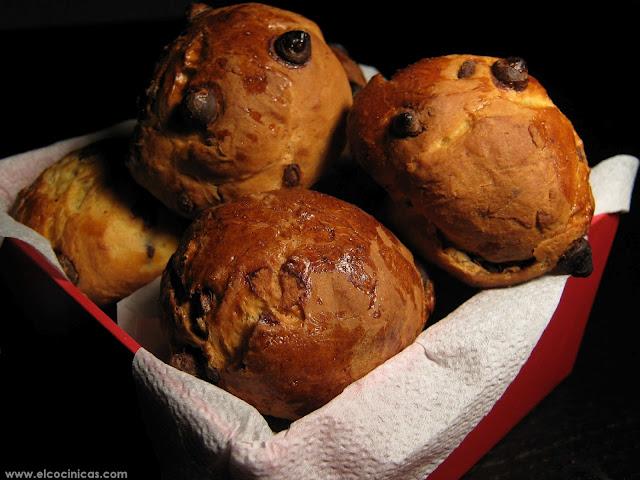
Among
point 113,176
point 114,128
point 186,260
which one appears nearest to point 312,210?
point 186,260

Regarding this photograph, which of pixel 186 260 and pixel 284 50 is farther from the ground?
pixel 284 50

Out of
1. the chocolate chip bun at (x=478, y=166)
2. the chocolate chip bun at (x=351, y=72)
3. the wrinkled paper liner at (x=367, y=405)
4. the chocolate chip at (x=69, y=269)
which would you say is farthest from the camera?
the chocolate chip bun at (x=351, y=72)

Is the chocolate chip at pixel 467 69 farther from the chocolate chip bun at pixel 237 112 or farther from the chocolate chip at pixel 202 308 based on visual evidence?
the chocolate chip at pixel 202 308

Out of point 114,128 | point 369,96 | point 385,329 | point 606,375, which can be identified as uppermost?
point 369,96

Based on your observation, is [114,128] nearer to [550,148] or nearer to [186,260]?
[186,260]

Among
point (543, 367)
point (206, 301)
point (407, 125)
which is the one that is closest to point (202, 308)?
point (206, 301)

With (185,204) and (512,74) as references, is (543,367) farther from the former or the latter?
(185,204)

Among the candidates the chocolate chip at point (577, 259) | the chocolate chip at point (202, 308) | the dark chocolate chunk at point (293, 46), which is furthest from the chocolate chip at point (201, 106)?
the chocolate chip at point (577, 259)

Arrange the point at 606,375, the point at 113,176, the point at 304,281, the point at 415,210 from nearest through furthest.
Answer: the point at 304,281
the point at 415,210
the point at 113,176
the point at 606,375
